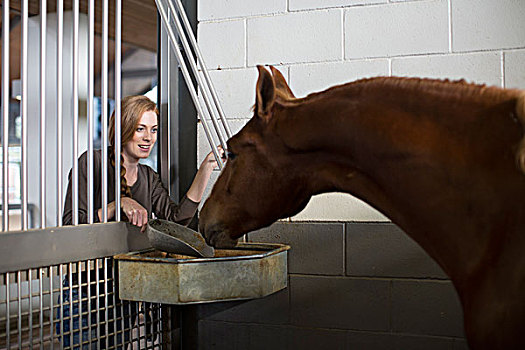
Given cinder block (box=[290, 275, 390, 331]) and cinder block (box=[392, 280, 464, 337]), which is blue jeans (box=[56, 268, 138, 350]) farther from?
cinder block (box=[392, 280, 464, 337])

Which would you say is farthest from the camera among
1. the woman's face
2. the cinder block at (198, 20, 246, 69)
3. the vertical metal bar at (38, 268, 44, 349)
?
the cinder block at (198, 20, 246, 69)

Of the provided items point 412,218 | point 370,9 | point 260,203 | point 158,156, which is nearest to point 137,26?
point 158,156

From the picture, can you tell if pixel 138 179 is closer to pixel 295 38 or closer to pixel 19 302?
pixel 19 302

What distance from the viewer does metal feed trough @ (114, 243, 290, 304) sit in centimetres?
150

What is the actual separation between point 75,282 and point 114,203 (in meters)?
0.27

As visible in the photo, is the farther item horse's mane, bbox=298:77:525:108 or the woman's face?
the woman's face

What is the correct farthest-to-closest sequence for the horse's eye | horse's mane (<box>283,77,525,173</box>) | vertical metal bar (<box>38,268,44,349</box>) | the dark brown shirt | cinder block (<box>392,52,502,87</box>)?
cinder block (<box>392,52,502,87</box>) → the dark brown shirt → vertical metal bar (<box>38,268,44,349</box>) → the horse's eye → horse's mane (<box>283,77,525,173</box>)

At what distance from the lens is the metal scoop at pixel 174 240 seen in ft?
4.98

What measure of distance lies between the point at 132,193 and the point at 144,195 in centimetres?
5

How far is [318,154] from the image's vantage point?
1.12 meters

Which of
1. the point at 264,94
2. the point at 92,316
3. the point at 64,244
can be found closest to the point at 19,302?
the point at 64,244

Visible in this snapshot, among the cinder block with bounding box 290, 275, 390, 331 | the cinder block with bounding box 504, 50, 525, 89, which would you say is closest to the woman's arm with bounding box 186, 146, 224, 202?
the cinder block with bounding box 290, 275, 390, 331

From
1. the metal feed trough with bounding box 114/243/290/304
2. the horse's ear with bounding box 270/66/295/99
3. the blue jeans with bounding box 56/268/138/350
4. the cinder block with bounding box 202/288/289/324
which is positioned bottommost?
the cinder block with bounding box 202/288/289/324

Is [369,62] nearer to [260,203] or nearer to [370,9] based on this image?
[370,9]
